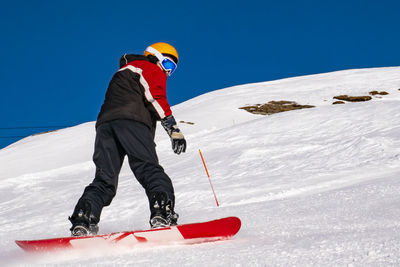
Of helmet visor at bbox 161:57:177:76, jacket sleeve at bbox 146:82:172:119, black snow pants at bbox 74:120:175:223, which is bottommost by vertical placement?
black snow pants at bbox 74:120:175:223

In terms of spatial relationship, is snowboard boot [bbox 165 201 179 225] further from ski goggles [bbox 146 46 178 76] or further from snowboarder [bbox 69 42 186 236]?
ski goggles [bbox 146 46 178 76]

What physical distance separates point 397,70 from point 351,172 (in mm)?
22761

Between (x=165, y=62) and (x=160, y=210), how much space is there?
4.35 ft

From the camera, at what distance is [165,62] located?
11.8 feet

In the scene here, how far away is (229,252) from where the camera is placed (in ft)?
7.59

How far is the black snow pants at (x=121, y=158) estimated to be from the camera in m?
3.08

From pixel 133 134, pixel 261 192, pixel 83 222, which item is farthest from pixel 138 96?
pixel 261 192

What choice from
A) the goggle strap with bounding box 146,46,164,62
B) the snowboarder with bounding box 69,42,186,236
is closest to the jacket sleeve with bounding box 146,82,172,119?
the snowboarder with bounding box 69,42,186,236

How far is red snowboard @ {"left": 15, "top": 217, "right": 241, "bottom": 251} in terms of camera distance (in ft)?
8.70

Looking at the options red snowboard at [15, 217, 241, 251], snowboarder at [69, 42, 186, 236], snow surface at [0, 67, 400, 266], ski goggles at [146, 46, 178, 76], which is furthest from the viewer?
ski goggles at [146, 46, 178, 76]

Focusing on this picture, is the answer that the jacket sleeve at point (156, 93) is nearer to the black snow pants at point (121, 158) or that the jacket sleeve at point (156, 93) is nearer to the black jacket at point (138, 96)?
the black jacket at point (138, 96)

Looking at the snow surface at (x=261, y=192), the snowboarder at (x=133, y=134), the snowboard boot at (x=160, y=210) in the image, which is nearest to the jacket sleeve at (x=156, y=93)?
the snowboarder at (x=133, y=134)

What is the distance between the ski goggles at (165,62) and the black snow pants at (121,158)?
0.62m

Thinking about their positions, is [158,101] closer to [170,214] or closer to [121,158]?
[121,158]
